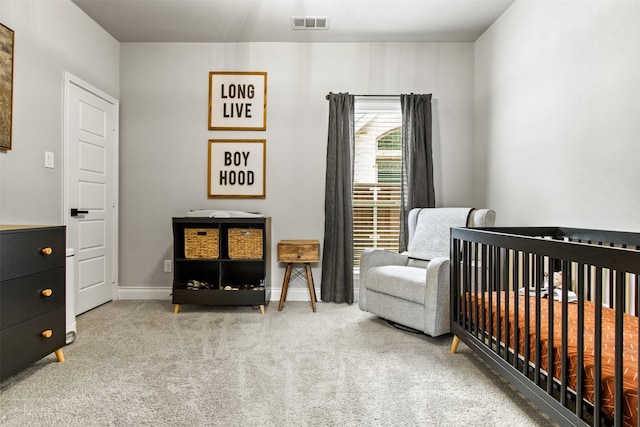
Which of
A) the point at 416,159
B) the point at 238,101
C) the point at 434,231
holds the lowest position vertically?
the point at 434,231

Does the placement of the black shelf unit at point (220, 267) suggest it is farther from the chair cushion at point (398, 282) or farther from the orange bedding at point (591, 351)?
the orange bedding at point (591, 351)

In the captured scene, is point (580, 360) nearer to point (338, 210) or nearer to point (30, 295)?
point (30, 295)

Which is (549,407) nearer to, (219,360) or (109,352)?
(219,360)

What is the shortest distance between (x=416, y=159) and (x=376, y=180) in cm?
44

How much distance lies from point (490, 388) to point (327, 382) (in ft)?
2.56

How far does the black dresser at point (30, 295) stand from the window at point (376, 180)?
2.43m

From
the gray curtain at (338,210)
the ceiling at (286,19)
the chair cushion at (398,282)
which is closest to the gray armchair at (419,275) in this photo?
the chair cushion at (398,282)

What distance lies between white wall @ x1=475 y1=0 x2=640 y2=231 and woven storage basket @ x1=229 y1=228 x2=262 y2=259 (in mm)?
2038

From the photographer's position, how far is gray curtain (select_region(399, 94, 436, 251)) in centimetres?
354

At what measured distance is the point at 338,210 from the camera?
3543 millimetres

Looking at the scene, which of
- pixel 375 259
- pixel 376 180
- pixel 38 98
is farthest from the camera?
pixel 376 180

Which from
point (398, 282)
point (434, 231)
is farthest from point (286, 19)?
point (398, 282)

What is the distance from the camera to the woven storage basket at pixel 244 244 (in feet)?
10.4

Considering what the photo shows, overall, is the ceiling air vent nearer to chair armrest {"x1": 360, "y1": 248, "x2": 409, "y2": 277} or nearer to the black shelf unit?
the black shelf unit
